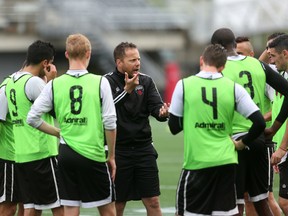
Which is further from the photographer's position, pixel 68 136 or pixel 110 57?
pixel 110 57

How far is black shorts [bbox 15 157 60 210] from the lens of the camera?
31.8 feet

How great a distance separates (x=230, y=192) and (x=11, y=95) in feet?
8.22

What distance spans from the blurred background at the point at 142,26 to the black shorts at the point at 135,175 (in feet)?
101

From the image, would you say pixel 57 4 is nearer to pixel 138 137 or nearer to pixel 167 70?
pixel 167 70

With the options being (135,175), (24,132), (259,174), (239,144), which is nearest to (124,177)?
(135,175)

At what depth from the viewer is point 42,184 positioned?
9695mm

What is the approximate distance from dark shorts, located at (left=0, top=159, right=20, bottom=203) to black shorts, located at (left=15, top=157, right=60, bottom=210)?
1.24 feet

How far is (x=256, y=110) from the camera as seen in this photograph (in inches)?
332

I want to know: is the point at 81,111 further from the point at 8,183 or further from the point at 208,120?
the point at 8,183

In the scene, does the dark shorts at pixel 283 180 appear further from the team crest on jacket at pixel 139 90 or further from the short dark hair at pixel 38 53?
the short dark hair at pixel 38 53

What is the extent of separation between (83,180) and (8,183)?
4.99 feet

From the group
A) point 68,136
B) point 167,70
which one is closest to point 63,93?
point 68,136

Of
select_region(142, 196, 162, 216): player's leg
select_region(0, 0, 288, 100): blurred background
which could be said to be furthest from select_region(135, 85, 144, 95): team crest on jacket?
select_region(0, 0, 288, 100): blurred background

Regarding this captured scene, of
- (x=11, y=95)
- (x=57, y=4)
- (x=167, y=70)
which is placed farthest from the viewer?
(x=57, y=4)
